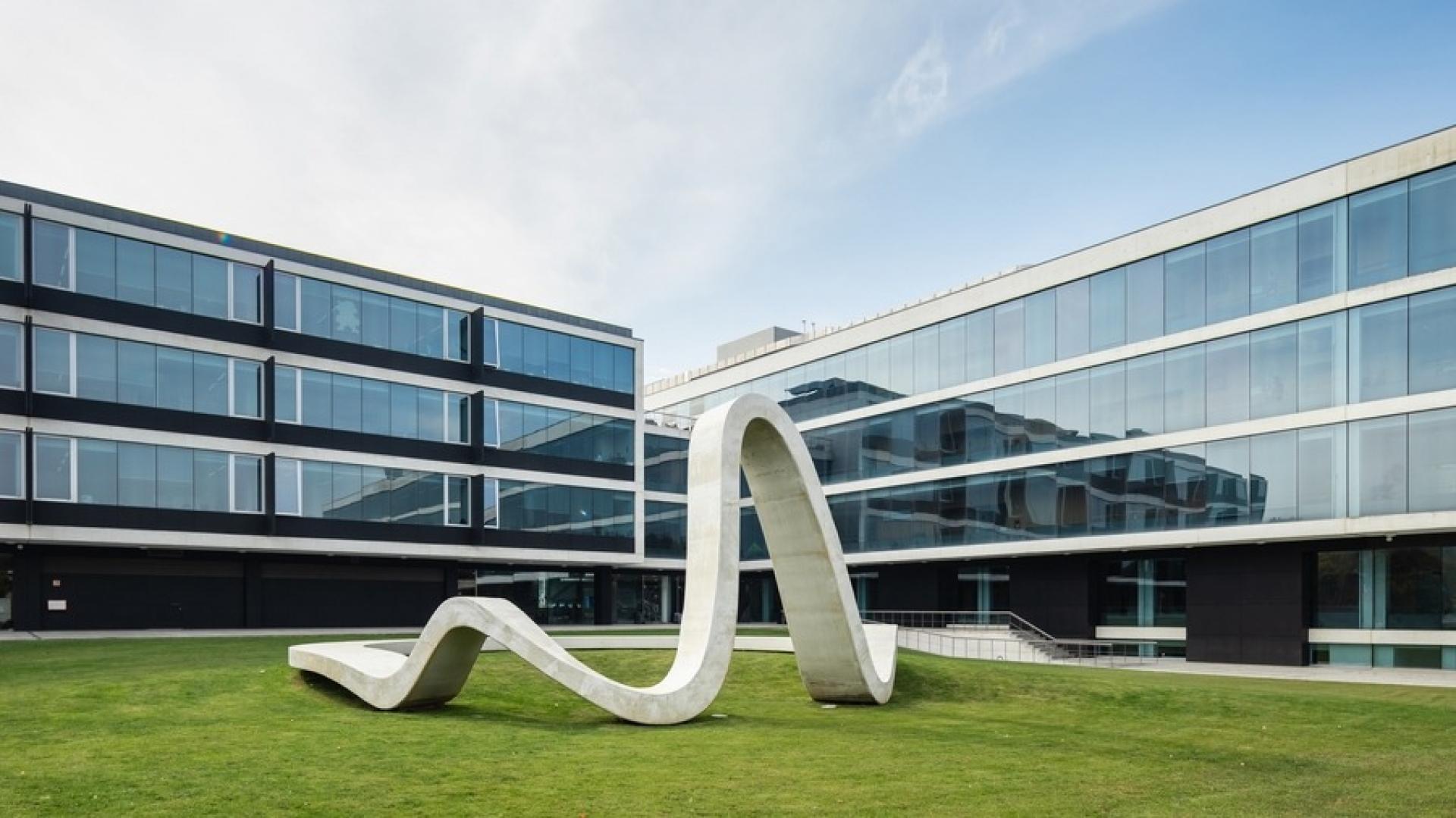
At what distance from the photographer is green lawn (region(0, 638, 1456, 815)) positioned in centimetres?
1107

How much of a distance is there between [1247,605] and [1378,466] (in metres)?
7.18

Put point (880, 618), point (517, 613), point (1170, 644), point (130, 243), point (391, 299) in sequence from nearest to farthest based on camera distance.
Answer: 1. point (517, 613)
2. point (130, 243)
3. point (1170, 644)
4. point (391, 299)
5. point (880, 618)

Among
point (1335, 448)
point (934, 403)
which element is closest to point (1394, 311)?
point (1335, 448)

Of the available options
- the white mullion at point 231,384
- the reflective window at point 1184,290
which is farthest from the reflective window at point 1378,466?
the white mullion at point 231,384

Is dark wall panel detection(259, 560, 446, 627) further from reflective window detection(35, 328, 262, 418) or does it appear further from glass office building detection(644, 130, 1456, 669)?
glass office building detection(644, 130, 1456, 669)

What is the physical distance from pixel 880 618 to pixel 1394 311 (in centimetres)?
3005

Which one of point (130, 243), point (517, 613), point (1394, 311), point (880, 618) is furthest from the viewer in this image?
point (880, 618)

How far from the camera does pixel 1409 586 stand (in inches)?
1375

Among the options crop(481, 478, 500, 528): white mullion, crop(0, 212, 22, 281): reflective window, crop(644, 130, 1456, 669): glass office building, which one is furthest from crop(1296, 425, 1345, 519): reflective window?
crop(0, 212, 22, 281): reflective window

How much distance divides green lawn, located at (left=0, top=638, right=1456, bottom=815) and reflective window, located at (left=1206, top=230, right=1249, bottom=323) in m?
17.9

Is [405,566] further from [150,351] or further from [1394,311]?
[1394,311]

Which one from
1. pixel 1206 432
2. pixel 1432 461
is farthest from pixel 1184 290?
pixel 1432 461

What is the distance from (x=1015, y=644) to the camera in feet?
146

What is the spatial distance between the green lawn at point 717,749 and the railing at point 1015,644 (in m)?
18.4
